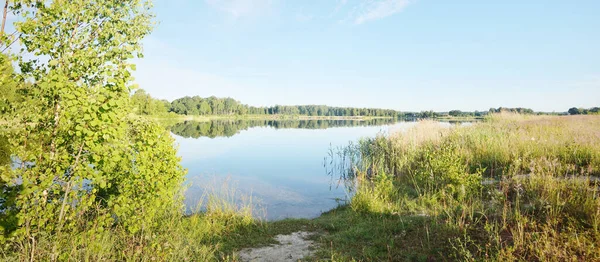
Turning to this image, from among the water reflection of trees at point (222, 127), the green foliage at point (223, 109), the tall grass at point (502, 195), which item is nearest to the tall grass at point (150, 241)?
the tall grass at point (502, 195)

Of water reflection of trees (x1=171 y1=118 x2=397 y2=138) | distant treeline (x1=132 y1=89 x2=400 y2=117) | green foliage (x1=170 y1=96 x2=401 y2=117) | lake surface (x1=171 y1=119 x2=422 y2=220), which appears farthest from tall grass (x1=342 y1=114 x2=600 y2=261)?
green foliage (x1=170 y1=96 x2=401 y2=117)

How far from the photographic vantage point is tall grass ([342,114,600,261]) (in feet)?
13.2

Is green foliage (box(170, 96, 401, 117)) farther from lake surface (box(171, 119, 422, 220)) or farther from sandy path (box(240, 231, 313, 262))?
sandy path (box(240, 231, 313, 262))

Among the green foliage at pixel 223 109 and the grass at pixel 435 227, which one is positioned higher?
the green foliage at pixel 223 109

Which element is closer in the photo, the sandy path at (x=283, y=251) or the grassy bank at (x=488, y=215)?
the grassy bank at (x=488, y=215)

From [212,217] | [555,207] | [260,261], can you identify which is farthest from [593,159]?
[212,217]

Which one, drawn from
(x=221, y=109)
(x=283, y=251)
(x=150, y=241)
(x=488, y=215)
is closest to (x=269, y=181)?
(x=283, y=251)

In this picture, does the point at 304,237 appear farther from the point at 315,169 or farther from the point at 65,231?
the point at 315,169

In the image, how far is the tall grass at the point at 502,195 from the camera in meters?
4.02

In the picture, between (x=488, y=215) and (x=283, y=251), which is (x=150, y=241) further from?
(x=488, y=215)

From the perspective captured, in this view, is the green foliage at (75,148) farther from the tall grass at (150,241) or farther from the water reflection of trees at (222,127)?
the water reflection of trees at (222,127)

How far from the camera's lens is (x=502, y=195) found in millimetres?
6441

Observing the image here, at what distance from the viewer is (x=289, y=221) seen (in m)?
8.11

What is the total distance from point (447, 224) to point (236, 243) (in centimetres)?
413
